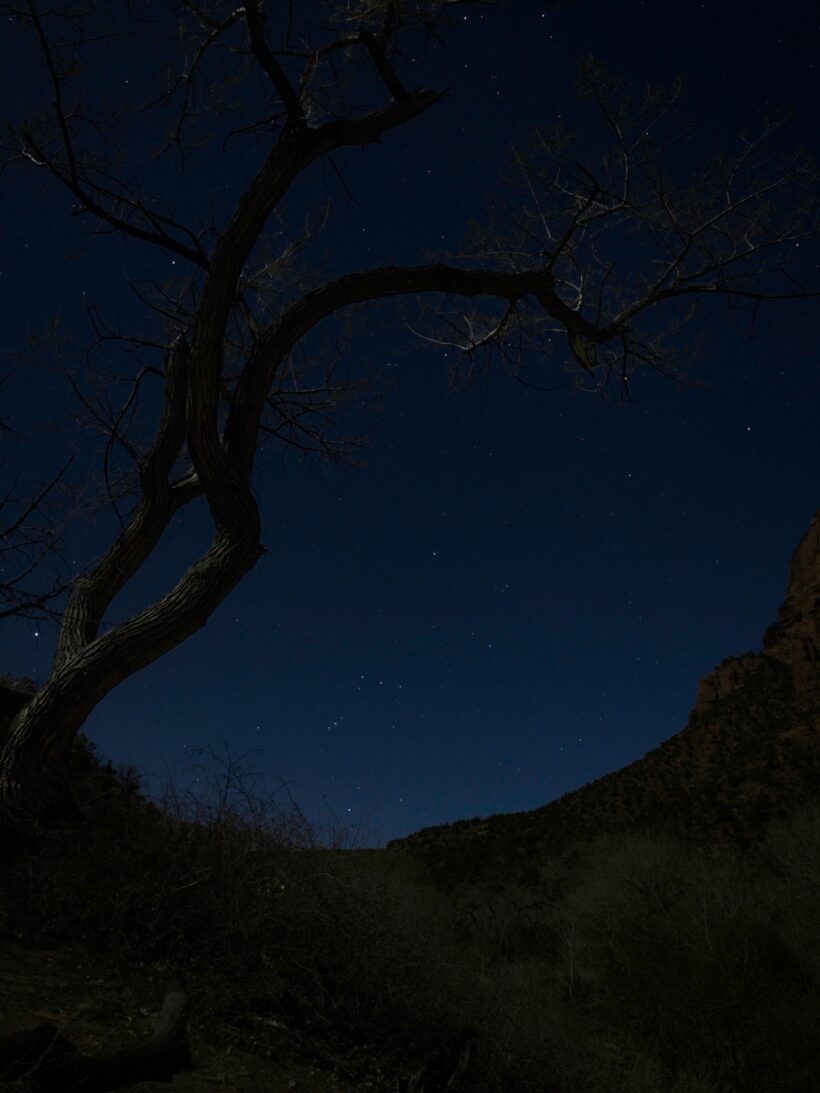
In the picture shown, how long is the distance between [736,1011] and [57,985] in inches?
929

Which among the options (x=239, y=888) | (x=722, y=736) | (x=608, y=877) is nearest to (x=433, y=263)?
(x=239, y=888)

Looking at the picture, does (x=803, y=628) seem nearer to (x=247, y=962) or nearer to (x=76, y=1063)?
(x=247, y=962)

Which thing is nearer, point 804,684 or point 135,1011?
point 135,1011

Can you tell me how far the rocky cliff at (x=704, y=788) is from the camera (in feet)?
125

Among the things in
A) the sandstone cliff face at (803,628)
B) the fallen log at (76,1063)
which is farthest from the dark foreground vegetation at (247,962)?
the sandstone cliff face at (803,628)

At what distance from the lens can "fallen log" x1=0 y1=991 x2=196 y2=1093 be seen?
2479 mm

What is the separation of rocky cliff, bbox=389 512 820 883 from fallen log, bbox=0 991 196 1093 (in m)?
38.4

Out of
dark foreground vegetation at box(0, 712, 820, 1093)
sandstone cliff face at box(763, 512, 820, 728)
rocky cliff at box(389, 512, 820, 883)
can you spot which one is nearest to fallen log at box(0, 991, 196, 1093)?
dark foreground vegetation at box(0, 712, 820, 1093)

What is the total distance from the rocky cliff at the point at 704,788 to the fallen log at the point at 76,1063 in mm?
38401

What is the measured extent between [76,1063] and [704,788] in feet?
147

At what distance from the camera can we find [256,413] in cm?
655

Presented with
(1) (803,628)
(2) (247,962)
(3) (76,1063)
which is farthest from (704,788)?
(3) (76,1063)

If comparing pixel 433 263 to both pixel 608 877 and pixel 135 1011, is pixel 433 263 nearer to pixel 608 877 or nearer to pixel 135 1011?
pixel 135 1011

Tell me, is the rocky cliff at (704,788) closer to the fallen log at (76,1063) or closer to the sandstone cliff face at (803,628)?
the sandstone cliff face at (803,628)
